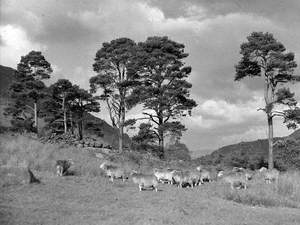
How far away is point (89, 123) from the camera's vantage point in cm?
4672

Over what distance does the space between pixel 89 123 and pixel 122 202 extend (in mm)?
34774

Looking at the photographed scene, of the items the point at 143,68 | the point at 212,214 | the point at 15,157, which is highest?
the point at 143,68

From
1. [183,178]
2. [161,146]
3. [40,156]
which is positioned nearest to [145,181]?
[183,178]

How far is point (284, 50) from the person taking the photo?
32562 mm

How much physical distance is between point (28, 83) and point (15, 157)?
2672 centimetres

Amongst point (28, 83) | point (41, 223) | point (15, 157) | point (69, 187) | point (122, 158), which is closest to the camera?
point (41, 223)

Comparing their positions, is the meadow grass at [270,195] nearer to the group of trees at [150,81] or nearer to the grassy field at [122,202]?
the grassy field at [122,202]

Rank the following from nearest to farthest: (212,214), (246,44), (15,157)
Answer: (212,214) < (15,157) < (246,44)

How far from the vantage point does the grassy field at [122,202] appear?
33.8ft

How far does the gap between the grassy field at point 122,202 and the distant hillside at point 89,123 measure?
83.2 feet

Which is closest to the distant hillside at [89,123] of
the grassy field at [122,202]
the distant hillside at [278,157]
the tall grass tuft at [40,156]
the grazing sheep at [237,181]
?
the distant hillside at [278,157]

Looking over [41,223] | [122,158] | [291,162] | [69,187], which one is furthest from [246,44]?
[41,223]

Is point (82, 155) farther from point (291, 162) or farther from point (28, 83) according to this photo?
point (28, 83)

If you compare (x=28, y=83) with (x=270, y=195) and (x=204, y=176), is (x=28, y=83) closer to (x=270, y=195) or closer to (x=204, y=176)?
(x=204, y=176)
